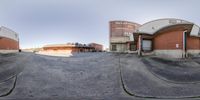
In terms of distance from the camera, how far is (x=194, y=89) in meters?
9.29

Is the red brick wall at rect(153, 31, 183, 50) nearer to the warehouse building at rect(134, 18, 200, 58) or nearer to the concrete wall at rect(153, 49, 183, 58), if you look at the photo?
the warehouse building at rect(134, 18, 200, 58)

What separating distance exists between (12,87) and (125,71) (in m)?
8.31

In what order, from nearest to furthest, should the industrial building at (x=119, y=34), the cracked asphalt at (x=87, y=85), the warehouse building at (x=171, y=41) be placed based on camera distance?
the cracked asphalt at (x=87, y=85) → the warehouse building at (x=171, y=41) → the industrial building at (x=119, y=34)

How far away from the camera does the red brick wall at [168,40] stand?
20.3m

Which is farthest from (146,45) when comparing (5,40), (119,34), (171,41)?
(119,34)

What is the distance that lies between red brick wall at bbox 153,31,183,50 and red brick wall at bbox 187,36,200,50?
8.22 feet

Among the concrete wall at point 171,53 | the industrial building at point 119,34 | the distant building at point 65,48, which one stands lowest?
the concrete wall at point 171,53

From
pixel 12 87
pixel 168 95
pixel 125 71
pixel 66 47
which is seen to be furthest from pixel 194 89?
pixel 66 47

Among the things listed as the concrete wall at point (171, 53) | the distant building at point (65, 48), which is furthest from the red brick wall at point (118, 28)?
the concrete wall at point (171, 53)

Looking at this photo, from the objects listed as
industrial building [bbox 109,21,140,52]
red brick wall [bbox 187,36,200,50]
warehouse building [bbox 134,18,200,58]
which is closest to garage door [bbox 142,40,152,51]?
warehouse building [bbox 134,18,200,58]

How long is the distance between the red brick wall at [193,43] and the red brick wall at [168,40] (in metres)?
2.50

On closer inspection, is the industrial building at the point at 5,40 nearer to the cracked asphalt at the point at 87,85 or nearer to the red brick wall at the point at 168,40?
the cracked asphalt at the point at 87,85

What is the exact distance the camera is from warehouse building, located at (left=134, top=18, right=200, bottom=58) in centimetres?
2014

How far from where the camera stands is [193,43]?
2283cm
